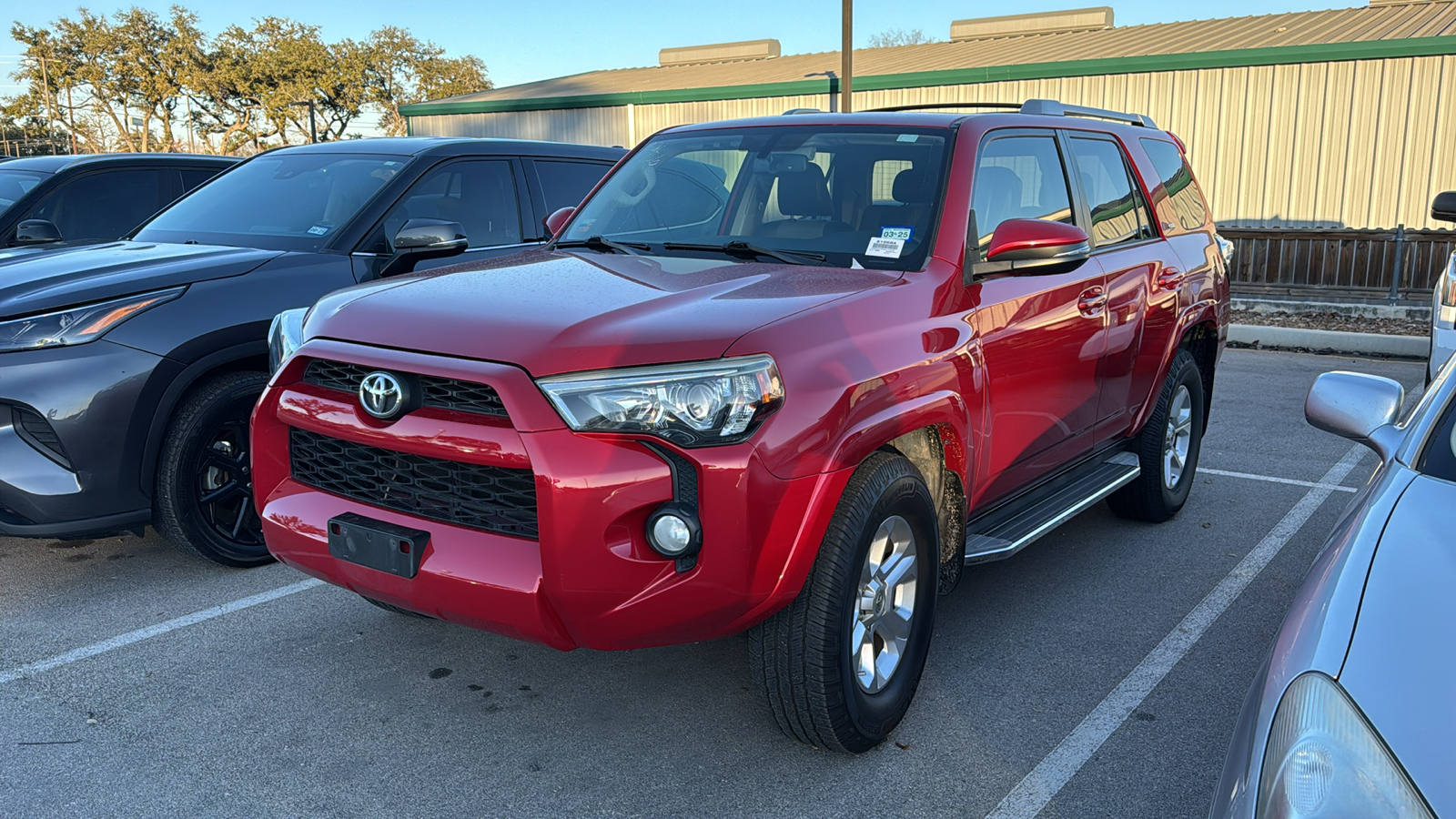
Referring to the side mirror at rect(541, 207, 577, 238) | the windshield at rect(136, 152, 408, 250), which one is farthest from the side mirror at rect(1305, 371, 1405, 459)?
the windshield at rect(136, 152, 408, 250)

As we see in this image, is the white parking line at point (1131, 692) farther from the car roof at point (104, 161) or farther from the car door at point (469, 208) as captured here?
the car roof at point (104, 161)

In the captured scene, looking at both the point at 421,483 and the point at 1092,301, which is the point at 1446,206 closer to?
the point at 1092,301

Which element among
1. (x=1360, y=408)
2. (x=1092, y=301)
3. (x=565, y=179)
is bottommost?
(x=1360, y=408)

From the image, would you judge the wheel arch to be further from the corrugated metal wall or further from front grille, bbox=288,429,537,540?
the corrugated metal wall

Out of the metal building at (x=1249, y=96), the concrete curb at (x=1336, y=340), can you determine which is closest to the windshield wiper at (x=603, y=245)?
the concrete curb at (x=1336, y=340)

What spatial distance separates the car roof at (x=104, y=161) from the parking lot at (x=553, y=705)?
3116 millimetres

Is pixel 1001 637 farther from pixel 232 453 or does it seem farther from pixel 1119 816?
pixel 232 453

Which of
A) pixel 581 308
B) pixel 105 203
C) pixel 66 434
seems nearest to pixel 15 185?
pixel 105 203

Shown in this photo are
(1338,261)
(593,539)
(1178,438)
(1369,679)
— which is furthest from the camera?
(1338,261)

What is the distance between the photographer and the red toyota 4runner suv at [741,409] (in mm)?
2678

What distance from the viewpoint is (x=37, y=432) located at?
4027mm

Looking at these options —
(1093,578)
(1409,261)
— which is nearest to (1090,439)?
(1093,578)

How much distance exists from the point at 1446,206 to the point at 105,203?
921 cm

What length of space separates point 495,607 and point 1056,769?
1642mm
